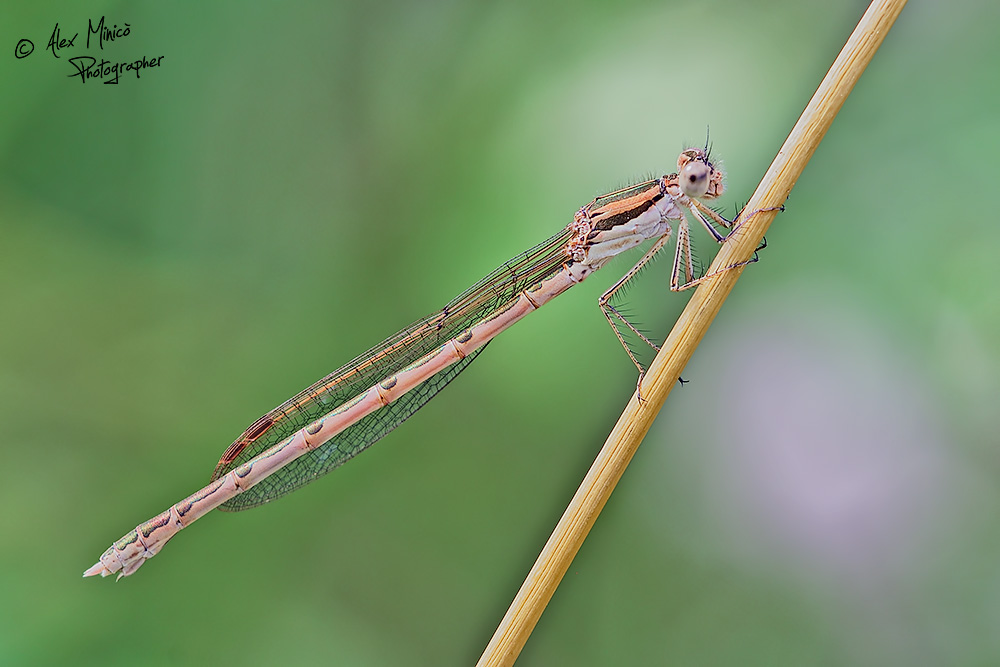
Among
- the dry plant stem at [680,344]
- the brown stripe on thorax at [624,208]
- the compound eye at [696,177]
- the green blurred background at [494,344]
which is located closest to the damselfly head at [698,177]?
the compound eye at [696,177]

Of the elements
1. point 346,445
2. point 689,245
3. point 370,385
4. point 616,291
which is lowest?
point 346,445

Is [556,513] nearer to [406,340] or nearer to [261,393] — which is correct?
[406,340]

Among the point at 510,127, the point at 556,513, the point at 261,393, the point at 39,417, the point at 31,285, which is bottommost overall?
the point at 39,417

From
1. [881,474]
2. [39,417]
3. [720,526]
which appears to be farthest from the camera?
[39,417]

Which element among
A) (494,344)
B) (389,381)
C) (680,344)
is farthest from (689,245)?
(389,381)

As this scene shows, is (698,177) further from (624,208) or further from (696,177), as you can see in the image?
(624,208)

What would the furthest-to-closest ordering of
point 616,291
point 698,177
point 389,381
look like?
point 389,381 → point 616,291 → point 698,177

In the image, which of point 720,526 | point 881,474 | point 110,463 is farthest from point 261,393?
point 881,474
